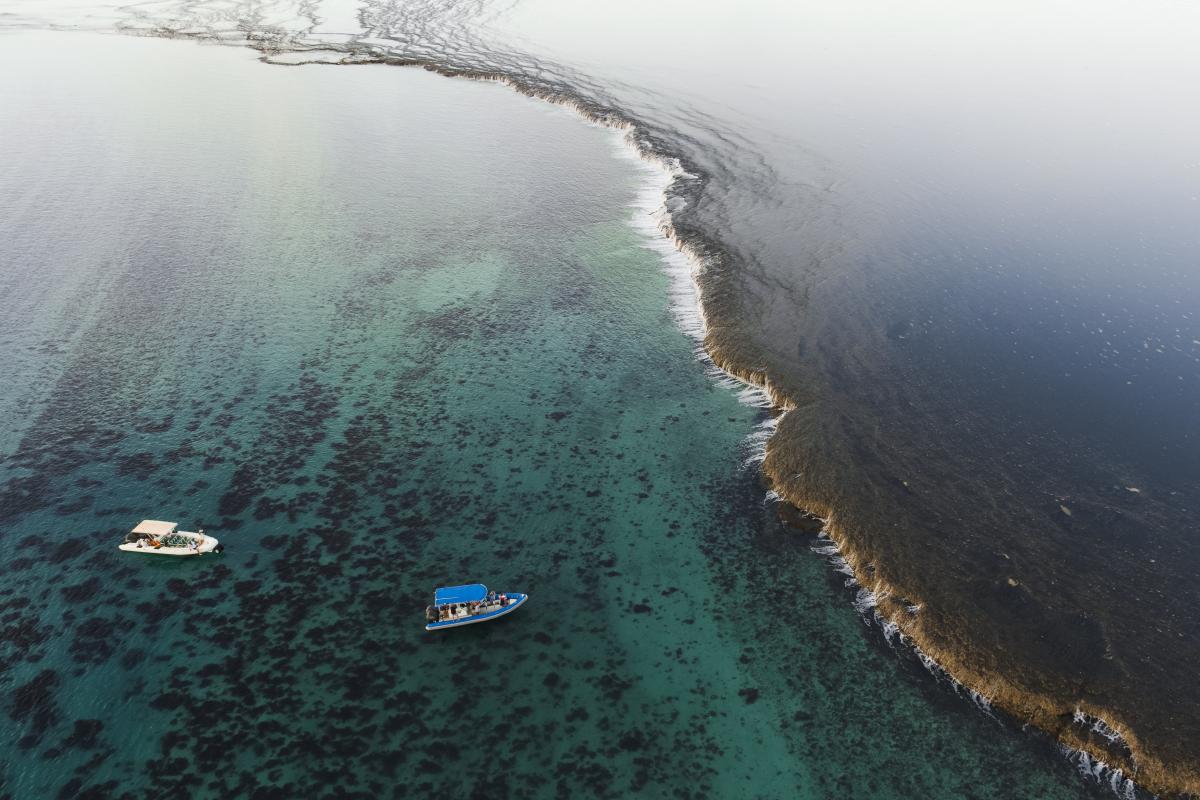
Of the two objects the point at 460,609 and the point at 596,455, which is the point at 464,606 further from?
the point at 596,455

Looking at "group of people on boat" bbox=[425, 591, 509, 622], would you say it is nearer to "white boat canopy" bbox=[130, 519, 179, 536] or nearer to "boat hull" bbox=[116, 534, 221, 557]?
"boat hull" bbox=[116, 534, 221, 557]

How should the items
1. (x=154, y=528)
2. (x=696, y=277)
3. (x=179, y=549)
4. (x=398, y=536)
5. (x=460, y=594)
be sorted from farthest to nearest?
(x=696, y=277) < (x=398, y=536) < (x=154, y=528) < (x=179, y=549) < (x=460, y=594)

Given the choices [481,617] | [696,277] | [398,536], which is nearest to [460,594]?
[481,617]

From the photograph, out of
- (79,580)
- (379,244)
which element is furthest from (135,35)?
(79,580)

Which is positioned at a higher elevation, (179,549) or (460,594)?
(460,594)

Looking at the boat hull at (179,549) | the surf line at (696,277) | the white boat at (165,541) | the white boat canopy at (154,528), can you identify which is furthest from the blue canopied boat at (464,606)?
the surf line at (696,277)

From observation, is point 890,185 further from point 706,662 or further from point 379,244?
point 706,662

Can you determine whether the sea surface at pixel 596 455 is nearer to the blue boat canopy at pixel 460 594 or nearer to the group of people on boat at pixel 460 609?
the group of people on boat at pixel 460 609
